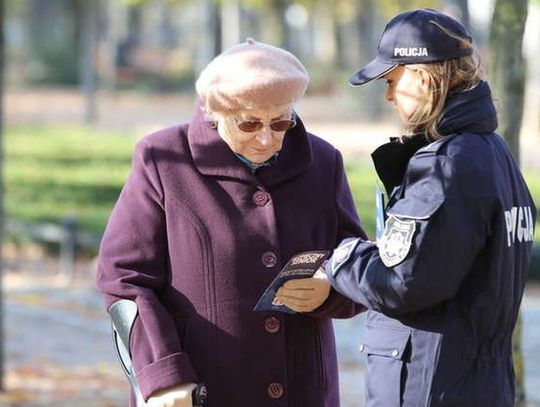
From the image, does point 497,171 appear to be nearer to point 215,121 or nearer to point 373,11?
point 215,121

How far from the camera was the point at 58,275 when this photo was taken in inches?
500

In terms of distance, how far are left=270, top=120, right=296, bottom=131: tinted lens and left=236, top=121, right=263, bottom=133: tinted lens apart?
1.4 inches

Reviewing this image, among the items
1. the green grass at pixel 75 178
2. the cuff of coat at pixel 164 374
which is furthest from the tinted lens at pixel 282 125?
the green grass at pixel 75 178

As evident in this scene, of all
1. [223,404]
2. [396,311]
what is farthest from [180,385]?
[396,311]

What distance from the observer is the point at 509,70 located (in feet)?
18.2

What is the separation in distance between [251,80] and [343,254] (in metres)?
0.53

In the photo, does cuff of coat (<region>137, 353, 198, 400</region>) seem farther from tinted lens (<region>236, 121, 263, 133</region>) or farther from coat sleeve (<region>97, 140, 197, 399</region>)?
tinted lens (<region>236, 121, 263, 133</region>)

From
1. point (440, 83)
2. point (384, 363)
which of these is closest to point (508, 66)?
point (440, 83)

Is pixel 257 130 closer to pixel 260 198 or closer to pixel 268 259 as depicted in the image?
pixel 260 198

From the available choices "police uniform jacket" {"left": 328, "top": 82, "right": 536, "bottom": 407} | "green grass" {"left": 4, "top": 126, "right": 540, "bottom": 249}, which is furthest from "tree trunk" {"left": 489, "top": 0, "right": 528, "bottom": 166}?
"green grass" {"left": 4, "top": 126, "right": 540, "bottom": 249}

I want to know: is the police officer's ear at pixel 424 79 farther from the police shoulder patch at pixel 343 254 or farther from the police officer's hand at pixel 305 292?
the police officer's hand at pixel 305 292

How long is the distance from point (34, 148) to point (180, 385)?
72.9 feet

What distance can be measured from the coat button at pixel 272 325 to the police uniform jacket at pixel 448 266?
32 centimetres

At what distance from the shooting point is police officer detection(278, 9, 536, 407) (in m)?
2.95
